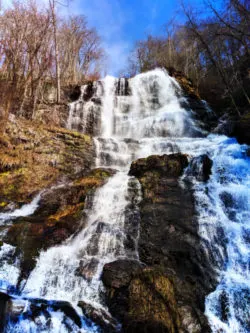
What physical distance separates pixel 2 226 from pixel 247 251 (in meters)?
6.57

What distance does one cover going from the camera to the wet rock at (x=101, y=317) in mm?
4648

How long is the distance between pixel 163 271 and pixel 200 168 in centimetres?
465

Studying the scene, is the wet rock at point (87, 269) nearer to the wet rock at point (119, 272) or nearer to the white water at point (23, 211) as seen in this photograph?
the wet rock at point (119, 272)

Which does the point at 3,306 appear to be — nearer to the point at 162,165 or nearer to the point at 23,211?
the point at 23,211

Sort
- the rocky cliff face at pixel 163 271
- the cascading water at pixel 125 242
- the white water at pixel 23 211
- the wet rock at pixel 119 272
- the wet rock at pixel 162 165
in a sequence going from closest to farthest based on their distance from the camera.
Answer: the rocky cliff face at pixel 163 271
the cascading water at pixel 125 242
the wet rock at pixel 119 272
the white water at pixel 23 211
the wet rock at pixel 162 165

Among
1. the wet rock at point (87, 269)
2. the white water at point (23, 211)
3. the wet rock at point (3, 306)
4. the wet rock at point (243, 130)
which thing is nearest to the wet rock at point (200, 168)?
the wet rock at point (243, 130)

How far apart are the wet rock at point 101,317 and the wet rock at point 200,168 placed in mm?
5664

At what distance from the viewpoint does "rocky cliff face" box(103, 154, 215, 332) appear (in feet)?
15.2

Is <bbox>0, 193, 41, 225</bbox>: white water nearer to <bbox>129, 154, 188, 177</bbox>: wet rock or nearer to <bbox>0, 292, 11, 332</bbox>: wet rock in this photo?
<bbox>0, 292, 11, 332</bbox>: wet rock

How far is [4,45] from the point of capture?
1419 centimetres

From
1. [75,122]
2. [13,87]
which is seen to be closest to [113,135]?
[75,122]

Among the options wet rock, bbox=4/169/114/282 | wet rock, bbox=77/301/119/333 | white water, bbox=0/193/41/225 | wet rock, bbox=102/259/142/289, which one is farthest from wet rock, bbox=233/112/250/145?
wet rock, bbox=77/301/119/333

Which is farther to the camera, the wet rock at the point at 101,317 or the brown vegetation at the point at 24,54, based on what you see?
the brown vegetation at the point at 24,54

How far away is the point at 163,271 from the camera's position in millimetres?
5691
